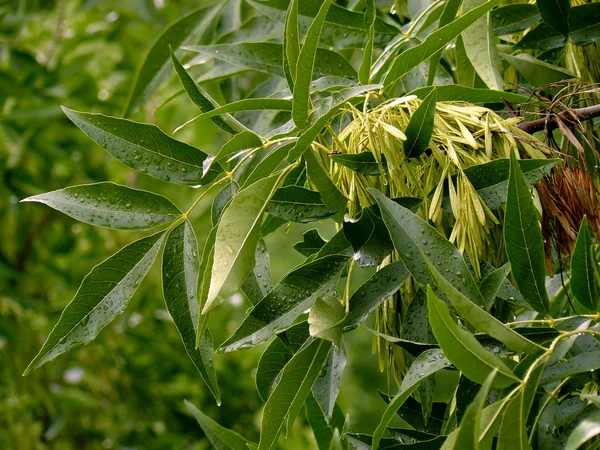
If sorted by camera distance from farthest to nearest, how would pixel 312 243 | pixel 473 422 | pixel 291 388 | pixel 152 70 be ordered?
pixel 152 70 → pixel 312 243 → pixel 291 388 → pixel 473 422

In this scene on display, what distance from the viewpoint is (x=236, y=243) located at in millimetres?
427

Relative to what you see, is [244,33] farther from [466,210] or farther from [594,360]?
[594,360]

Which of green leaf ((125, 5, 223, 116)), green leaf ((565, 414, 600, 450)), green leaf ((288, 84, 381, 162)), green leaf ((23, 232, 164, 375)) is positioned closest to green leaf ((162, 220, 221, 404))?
green leaf ((23, 232, 164, 375))

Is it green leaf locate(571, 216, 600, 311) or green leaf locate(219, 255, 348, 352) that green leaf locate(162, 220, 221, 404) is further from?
green leaf locate(571, 216, 600, 311)

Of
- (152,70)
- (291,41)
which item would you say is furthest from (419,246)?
(152,70)

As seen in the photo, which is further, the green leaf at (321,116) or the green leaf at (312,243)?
the green leaf at (312,243)

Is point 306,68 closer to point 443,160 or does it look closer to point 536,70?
point 443,160

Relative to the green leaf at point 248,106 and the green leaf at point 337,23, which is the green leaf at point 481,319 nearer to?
the green leaf at point 248,106

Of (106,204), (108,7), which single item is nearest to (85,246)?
(108,7)

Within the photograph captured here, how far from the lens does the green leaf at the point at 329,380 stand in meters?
0.49

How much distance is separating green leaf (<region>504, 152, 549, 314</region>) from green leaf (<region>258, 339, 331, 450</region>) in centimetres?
12

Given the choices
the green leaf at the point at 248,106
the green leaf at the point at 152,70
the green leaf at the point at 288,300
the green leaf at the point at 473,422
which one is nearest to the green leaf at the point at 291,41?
the green leaf at the point at 248,106

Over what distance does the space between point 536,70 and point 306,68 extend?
→ 0.88ft

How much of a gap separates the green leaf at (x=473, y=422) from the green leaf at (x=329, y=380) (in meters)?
0.13
